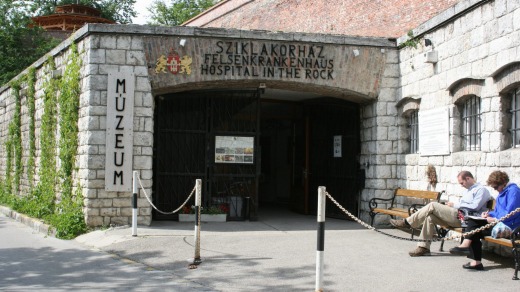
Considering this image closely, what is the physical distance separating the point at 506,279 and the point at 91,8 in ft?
117

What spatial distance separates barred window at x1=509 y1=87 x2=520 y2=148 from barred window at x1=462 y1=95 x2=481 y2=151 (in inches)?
33.8

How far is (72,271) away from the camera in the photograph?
7.56 m

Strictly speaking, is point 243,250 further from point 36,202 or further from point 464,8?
point 36,202

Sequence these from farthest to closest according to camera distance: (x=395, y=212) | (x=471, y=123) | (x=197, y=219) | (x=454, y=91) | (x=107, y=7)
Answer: (x=107, y=7) < (x=395, y=212) < (x=454, y=91) < (x=471, y=123) < (x=197, y=219)

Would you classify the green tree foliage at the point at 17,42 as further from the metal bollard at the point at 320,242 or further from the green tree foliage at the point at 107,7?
the metal bollard at the point at 320,242

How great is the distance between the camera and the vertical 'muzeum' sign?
11.0 metres

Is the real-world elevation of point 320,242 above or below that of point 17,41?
below

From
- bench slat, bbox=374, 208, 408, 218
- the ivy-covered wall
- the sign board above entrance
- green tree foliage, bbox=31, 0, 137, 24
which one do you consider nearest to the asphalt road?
the ivy-covered wall

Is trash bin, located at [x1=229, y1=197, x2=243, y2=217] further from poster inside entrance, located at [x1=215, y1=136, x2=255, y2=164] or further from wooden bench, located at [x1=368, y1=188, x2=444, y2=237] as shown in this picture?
wooden bench, located at [x1=368, y1=188, x2=444, y2=237]

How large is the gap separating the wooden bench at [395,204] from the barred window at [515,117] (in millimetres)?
1885

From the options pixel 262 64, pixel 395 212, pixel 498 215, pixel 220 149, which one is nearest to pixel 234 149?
pixel 220 149

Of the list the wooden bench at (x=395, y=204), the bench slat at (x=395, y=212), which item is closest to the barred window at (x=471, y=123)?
the wooden bench at (x=395, y=204)

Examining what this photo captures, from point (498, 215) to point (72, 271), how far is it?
18.7 ft

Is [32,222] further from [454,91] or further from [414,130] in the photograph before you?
[454,91]
